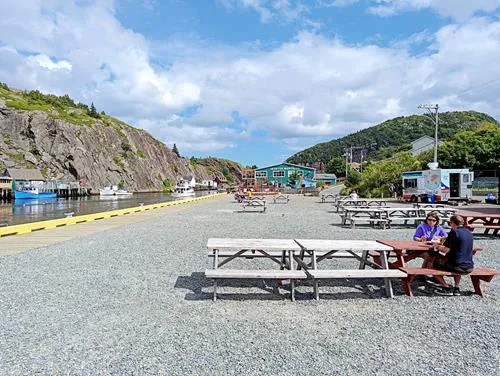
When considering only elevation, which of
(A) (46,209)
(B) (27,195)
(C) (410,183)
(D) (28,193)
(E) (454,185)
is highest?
(C) (410,183)

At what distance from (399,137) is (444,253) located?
149005 millimetres

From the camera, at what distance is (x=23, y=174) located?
70688 millimetres

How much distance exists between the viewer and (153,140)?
138625 mm

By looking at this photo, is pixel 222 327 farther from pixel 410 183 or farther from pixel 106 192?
pixel 106 192

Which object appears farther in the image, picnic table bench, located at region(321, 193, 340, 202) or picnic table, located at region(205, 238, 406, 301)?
picnic table bench, located at region(321, 193, 340, 202)

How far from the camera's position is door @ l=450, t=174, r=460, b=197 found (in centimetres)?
2905

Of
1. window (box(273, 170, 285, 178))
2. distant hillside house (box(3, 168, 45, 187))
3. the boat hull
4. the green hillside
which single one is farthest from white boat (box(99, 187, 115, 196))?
the green hillside

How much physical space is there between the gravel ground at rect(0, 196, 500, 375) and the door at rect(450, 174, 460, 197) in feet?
82.0

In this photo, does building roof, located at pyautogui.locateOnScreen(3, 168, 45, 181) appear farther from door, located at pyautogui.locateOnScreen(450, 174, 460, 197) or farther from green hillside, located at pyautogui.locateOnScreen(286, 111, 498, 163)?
green hillside, located at pyautogui.locateOnScreen(286, 111, 498, 163)

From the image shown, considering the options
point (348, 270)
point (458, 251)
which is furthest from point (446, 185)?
point (348, 270)

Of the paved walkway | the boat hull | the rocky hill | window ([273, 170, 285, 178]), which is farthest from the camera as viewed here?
window ([273, 170, 285, 178])

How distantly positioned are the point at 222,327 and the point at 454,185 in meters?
29.2

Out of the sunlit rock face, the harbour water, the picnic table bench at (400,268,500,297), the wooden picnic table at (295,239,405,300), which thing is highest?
the sunlit rock face

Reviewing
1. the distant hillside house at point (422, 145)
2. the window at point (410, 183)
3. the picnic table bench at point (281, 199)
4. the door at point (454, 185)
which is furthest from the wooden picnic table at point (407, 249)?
the distant hillside house at point (422, 145)
